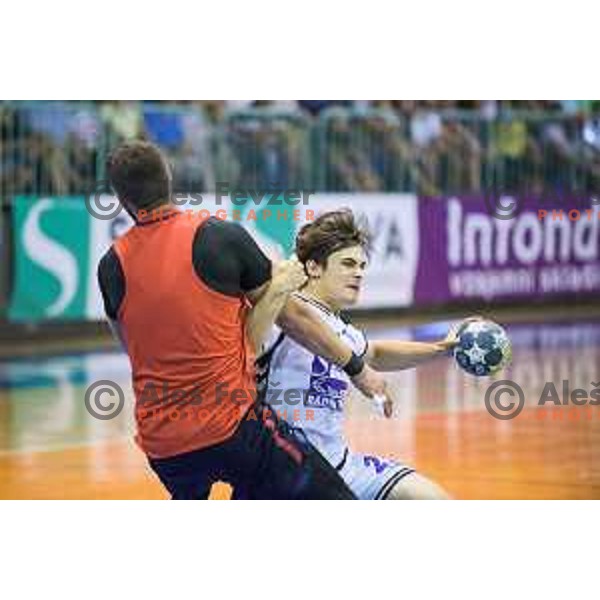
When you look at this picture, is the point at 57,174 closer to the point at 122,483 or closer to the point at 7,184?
the point at 7,184

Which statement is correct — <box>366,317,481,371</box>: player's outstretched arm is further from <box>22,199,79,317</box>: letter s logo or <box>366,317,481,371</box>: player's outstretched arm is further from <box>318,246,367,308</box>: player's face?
<box>22,199,79,317</box>: letter s logo

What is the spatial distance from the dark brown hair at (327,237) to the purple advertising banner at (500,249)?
1359 centimetres

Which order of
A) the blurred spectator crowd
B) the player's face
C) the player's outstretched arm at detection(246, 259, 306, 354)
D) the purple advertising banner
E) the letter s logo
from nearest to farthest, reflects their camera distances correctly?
the player's outstretched arm at detection(246, 259, 306, 354) < the player's face < the blurred spectator crowd < the letter s logo < the purple advertising banner

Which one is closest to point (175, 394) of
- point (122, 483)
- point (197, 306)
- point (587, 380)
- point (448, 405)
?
point (197, 306)

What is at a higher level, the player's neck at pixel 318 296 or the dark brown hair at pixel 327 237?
the dark brown hair at pixel 327 237

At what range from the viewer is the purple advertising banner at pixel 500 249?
2333 centimetres

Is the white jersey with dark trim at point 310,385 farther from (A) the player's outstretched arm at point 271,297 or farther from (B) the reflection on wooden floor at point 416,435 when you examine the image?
(B) the reflection on wooden floor at point 416,435

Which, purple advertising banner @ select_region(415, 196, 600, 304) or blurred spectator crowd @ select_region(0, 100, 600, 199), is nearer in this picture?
blurred spectator crowd @ select_region(0, 100, 600, 199)

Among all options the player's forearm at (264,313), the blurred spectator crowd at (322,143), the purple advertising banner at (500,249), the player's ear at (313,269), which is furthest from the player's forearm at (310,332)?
the purple advertising banner at (500,249)

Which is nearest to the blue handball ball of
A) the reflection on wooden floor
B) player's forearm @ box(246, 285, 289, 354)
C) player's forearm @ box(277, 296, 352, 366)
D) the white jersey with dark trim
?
the white jersey with dark trim

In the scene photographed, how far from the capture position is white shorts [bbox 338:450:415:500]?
30.3 ft

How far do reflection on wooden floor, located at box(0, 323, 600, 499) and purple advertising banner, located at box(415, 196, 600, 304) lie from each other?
2.98 m

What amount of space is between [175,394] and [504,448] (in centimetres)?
608

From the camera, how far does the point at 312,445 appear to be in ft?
28.8
